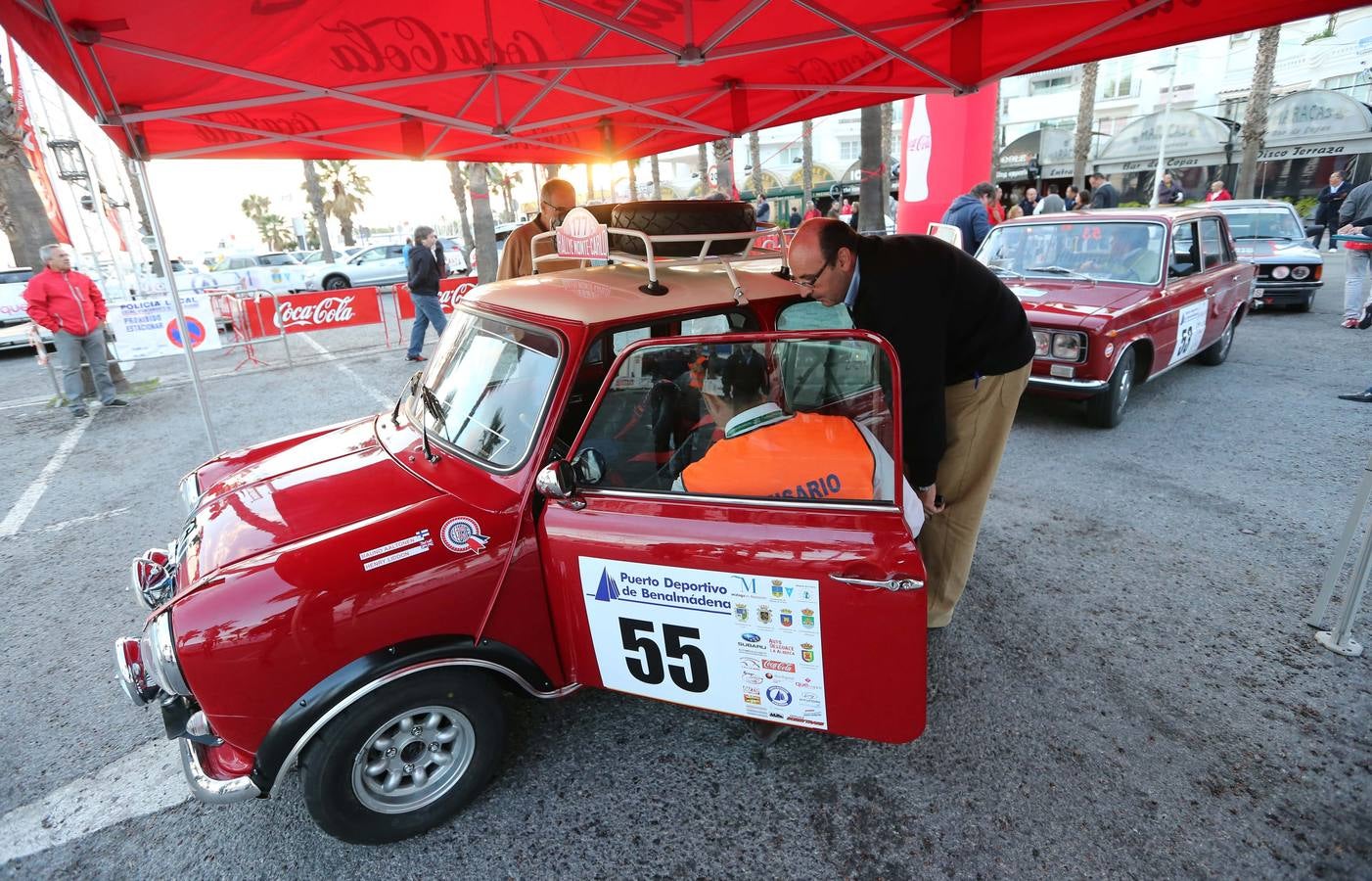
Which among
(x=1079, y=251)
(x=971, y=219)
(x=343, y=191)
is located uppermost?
(x=343, y=191)

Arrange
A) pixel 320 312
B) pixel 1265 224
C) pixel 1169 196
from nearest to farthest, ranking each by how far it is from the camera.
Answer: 1. pixel 1265 224
2. pixel 320 312
3. pixel 1169 196

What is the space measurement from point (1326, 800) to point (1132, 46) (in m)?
3.94

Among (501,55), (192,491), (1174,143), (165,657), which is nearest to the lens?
(165,657)

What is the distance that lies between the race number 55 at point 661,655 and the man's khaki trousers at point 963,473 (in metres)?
1.40

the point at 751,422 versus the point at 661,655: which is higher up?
the point at 751,422

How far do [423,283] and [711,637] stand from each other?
8777mm

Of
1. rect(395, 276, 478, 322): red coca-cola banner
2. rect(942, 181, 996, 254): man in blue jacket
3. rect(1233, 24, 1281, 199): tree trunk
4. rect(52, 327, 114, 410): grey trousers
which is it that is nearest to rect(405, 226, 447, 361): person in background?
rect(395, 276, 478, 322): red coca-cola banner

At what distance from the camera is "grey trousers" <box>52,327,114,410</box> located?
786cm

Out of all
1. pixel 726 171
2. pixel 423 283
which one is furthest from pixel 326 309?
pixel 726 171

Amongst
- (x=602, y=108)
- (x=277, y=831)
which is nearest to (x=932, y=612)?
(x=277, y=831)

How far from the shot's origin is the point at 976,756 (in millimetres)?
2566

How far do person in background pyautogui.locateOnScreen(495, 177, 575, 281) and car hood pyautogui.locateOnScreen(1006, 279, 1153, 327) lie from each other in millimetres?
3836

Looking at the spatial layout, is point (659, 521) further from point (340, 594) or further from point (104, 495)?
point (104, 495)

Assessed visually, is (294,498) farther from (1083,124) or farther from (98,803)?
(1083,124)
